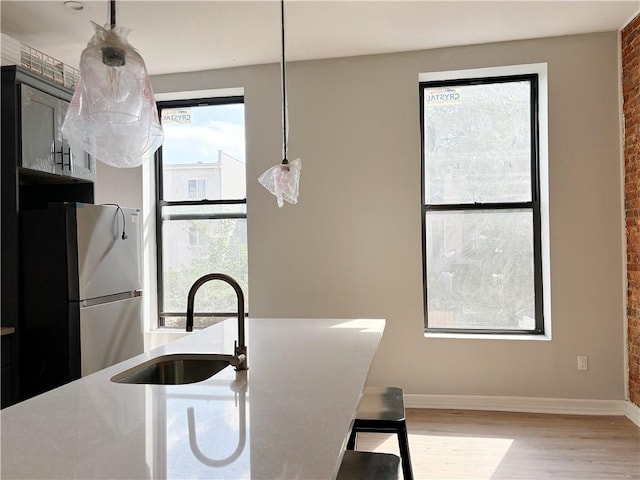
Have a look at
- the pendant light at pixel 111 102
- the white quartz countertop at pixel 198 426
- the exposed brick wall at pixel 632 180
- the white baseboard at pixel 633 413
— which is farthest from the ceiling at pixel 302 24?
the white baseboard at pixel 633 413

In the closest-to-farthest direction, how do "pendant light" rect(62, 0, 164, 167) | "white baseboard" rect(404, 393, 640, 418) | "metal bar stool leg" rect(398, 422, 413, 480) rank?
"pendant light" rect(62, 0, 164, 167), "metal bar stool leg" rect(398, 422, 413, 480), "white baseboard" rect(404, 393, 640, 418)

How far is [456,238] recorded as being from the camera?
3928 mm

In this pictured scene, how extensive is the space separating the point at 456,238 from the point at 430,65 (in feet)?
4.66

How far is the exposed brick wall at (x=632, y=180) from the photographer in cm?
329

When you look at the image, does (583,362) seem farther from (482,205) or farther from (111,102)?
(111,102)

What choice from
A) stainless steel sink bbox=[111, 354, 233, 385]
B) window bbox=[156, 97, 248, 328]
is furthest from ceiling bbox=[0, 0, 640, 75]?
stainless steel sink bbox=[111, 354, 233, 385]

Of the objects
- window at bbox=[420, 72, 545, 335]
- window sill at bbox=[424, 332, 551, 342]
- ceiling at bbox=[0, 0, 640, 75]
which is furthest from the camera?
window at bbox=[420, 72, 545, 335]

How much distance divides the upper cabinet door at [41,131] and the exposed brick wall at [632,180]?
3912mm

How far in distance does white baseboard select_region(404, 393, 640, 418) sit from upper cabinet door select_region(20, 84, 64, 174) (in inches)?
121

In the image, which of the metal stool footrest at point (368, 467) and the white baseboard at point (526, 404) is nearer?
the metal stool footrest at point (368, 467)

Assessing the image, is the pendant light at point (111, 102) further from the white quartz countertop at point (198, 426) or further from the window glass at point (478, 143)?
the window glass at point (478, 143)

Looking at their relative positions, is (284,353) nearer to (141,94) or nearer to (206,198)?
(141,94)

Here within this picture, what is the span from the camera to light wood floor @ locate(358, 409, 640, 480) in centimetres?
268

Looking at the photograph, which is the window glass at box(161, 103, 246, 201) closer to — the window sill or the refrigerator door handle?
the refrigerator door handle
